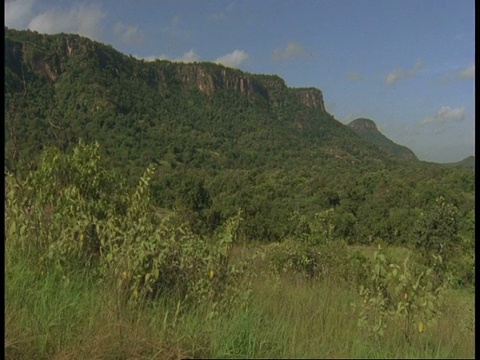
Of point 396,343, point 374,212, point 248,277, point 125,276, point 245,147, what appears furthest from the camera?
point 245,147

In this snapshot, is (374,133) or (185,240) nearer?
(185,240)

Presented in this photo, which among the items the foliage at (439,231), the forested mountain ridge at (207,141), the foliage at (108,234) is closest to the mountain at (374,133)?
the forested mountain ridge at (207,141)

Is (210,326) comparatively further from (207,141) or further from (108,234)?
(207,141)

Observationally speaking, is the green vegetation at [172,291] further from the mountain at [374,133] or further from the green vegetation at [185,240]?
the mountain at [374,133]

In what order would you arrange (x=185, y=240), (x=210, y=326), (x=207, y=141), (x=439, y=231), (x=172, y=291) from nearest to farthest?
(x=210, y=326), (x=172, y=291), (x=185, y=240), (x=439, y=231), (x=207, y=141)

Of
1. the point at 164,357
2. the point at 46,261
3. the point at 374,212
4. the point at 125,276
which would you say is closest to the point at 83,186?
the point at 46,261

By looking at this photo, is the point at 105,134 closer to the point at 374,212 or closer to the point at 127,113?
the point at 127,113

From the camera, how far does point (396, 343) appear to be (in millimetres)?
1246

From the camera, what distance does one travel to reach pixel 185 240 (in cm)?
185

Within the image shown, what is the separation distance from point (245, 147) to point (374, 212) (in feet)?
4.40

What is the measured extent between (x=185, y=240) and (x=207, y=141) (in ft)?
6.24

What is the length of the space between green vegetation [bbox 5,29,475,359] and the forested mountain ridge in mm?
19

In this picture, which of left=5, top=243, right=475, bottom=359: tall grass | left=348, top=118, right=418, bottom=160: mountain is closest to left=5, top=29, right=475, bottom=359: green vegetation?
left=5, top=243, right=475, bottom=359: tall grass

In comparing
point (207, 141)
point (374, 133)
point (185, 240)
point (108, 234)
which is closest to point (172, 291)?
point (185, 240)
